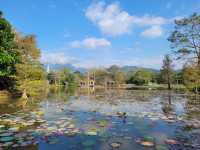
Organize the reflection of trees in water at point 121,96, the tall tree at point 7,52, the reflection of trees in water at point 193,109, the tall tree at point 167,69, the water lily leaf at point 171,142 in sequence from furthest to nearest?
the tall tree at point 167,69
the reflection of trees in water at point 121,96
the tall tree at point 7,52
the reflection of trees in water at point 193,109
the water lily leaf at point 171,142

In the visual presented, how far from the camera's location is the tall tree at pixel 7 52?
17.8 meters

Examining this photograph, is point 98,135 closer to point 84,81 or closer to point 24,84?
point 24,84

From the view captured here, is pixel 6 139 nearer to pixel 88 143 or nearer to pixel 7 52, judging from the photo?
pixel 88 143

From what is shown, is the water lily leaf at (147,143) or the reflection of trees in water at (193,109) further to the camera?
the reflection of trees in water at (193,109)

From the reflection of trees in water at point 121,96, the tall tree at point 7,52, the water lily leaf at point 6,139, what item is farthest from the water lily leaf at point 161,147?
the tall tree at point 7,52

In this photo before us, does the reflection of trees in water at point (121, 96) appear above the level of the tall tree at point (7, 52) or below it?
below

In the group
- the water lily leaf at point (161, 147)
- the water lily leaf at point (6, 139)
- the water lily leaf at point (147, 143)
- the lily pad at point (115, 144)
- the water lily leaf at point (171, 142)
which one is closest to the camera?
the water lily leaf at point (161, 147)

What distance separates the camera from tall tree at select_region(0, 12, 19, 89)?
17.8 m

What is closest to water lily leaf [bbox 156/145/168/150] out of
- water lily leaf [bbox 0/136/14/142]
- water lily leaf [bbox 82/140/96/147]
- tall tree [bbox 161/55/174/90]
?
water lily leaf [bbox 82/140/96/147]

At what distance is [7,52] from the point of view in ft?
61.1

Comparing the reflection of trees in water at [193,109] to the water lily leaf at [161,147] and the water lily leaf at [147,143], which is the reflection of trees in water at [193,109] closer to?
the water lily leaf at [147,143]

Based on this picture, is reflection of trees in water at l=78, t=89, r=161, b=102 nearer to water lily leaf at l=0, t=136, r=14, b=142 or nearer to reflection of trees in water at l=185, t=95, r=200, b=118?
reflection of trees in water at l=185, t=95, r=200, b=118

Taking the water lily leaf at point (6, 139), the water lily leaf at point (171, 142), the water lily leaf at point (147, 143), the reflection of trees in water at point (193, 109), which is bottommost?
the reflection of trees in water at point (193, 109)

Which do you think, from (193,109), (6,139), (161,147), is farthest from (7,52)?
(161,147)
